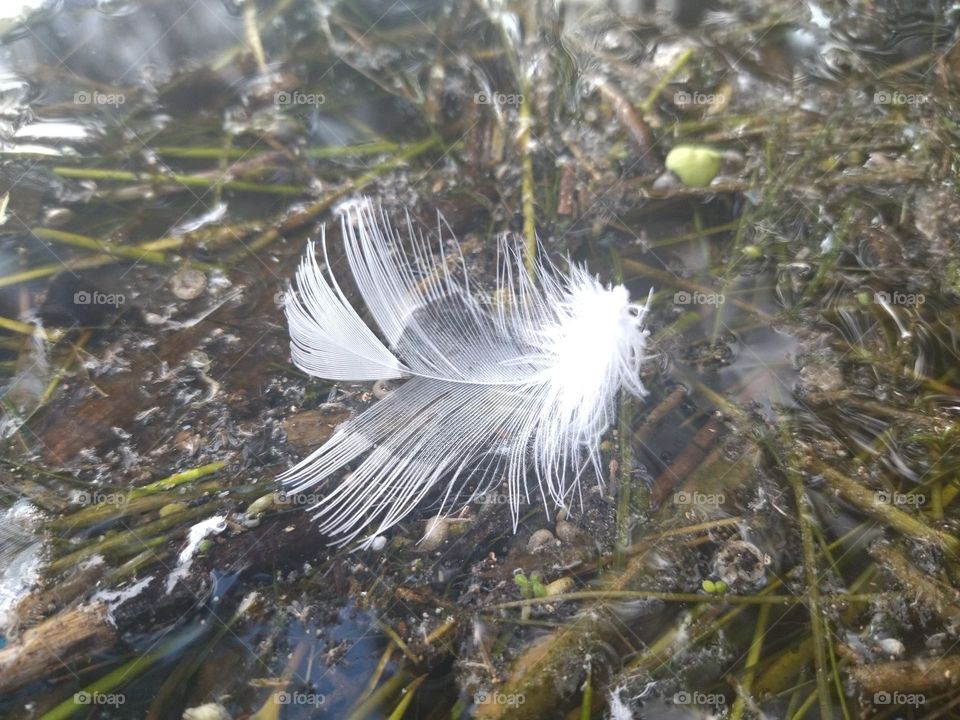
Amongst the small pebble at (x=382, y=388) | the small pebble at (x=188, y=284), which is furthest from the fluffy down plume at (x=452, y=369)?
the small pebble at (x=188, y=284)

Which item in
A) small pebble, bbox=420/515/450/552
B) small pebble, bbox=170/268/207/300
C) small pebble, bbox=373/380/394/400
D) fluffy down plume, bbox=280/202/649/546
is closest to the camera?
small pebble, bbox=420/515/450/552

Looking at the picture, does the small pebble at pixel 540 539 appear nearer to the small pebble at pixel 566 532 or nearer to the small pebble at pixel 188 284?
the small pebble at pixel 566 532

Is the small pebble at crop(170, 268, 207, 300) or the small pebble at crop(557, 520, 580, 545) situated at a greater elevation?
the small pebble at crop(170, 268, 207, 300)

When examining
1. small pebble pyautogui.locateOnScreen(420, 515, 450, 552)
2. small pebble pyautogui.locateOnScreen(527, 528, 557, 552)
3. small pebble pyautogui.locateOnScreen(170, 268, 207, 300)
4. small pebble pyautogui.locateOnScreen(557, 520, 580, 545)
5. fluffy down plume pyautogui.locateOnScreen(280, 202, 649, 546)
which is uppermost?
small pebble pyautogui.locateOnScreen(170, 268, 207, 300)

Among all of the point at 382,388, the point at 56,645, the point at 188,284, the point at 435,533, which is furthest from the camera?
the point at 188,284

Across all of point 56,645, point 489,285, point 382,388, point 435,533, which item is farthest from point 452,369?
point 56,645

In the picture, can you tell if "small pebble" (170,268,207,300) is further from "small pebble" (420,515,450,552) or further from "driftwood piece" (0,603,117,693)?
"small pebble" (420,515,450,552)

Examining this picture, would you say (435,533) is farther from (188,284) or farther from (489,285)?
(188,284)

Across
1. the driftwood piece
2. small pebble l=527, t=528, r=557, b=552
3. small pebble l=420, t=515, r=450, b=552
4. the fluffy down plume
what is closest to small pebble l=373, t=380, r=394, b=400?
the fluffy down plume

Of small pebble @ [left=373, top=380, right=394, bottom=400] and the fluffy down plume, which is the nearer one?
the fluffy down plume
